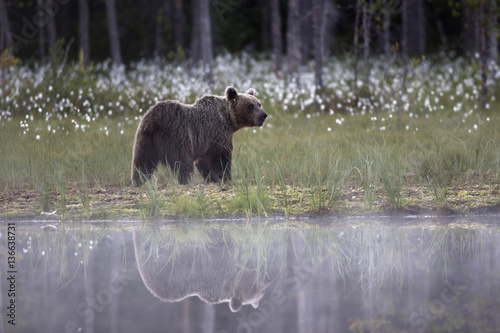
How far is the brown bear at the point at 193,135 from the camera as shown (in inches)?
263

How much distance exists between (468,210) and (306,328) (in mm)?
3395

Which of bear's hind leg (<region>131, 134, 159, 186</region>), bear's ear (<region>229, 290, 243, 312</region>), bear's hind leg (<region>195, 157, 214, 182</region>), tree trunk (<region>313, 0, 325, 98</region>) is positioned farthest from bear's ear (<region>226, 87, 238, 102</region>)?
tree trunk (<region>313, 0, 325, 98</region>)

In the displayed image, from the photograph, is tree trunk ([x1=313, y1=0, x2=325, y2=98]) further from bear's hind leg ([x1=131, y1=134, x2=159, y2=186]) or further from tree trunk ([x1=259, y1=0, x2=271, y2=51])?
tree trunk ([x1=259, y1=0, x2=271, y2=51])

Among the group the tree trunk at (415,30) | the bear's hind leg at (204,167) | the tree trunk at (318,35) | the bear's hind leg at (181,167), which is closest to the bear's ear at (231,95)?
the bear's hind leg at (204,167)

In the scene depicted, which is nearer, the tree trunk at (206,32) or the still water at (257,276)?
the still water at (257,276)

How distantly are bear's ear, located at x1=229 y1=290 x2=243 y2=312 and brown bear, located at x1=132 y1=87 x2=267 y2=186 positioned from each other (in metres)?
2.94

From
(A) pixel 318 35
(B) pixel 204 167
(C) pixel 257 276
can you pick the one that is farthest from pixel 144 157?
(A) pixel 318 35

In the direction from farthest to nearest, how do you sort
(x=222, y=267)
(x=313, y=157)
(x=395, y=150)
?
(x=395, y=150)
(x=313, y=157)
(x=222, y=267)

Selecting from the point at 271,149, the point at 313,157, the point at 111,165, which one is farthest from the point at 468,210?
the point at 111,165

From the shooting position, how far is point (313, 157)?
737 cm

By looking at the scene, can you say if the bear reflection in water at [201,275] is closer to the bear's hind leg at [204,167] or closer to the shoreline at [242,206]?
the shoreline at [242,206]

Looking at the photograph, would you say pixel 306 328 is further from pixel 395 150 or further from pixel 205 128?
pixel 395 150

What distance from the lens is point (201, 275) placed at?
14.3ft

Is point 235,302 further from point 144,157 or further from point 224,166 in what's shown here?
point 224,166
